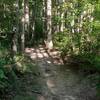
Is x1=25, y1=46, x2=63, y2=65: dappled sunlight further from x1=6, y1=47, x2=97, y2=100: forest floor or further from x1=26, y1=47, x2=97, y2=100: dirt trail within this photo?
x1=6, y1=47, x2=97, y2=100: forest floor

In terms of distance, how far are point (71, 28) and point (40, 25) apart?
37.5 ft

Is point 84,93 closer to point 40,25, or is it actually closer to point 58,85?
point 58,85

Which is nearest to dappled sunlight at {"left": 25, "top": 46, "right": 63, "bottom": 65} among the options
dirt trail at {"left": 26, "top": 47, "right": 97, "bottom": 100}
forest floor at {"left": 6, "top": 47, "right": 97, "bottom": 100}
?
dirt trail at {"left": 26, "top": 47, "right": 97, "bottom": 100}

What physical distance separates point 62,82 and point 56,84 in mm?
505

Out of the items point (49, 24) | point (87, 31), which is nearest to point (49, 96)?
point (87, 31)

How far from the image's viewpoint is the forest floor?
12633mm

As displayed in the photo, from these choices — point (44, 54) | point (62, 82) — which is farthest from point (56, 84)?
point (44, 54)

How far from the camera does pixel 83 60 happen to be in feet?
54.3

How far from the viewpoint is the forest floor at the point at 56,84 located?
41.4 ft

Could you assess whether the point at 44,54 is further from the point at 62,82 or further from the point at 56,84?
the point at 56,84

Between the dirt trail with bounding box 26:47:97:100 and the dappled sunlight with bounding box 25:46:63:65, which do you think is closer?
the dirt trail with bounding box 26:47:97:100

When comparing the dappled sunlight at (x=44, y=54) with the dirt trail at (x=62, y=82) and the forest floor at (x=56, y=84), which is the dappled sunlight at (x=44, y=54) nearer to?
the dirt trail at (x=62, y=82)

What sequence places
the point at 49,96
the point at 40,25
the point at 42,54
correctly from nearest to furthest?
the point at 49,96 → the point at 42,54 → the point at 40,25

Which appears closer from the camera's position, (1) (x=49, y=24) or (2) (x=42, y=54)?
(2) (x=42, y=54)
